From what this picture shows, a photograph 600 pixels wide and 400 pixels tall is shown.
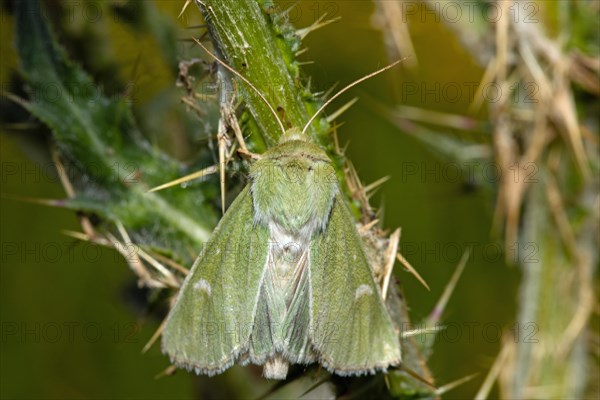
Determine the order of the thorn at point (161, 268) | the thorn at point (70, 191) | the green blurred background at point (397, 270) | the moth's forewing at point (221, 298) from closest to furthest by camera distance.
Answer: the moth's forewing at point (221, 298), the thorn at point (161, 268), the thorn at point (70, 191), the green blurred background at point (397, 270)

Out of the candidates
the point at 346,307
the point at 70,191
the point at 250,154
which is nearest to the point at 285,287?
the point at 346,307

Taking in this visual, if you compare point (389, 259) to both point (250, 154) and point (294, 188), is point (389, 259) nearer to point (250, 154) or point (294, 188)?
point (294, 188)

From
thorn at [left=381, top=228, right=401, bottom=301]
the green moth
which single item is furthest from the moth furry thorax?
thorn at [left=381, top=228, right=401, bottom=301]

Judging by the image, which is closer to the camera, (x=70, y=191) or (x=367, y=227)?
(x=367, y=227)

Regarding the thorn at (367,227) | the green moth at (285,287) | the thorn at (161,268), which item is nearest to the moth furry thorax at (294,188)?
the green moth at (285,287)

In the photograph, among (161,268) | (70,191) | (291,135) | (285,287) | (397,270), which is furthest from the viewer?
(397,270)

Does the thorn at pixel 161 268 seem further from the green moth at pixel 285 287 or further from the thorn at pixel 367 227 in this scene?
the thorn at pixel 367 227

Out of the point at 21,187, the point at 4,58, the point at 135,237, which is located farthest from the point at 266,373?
the point at 21,187
